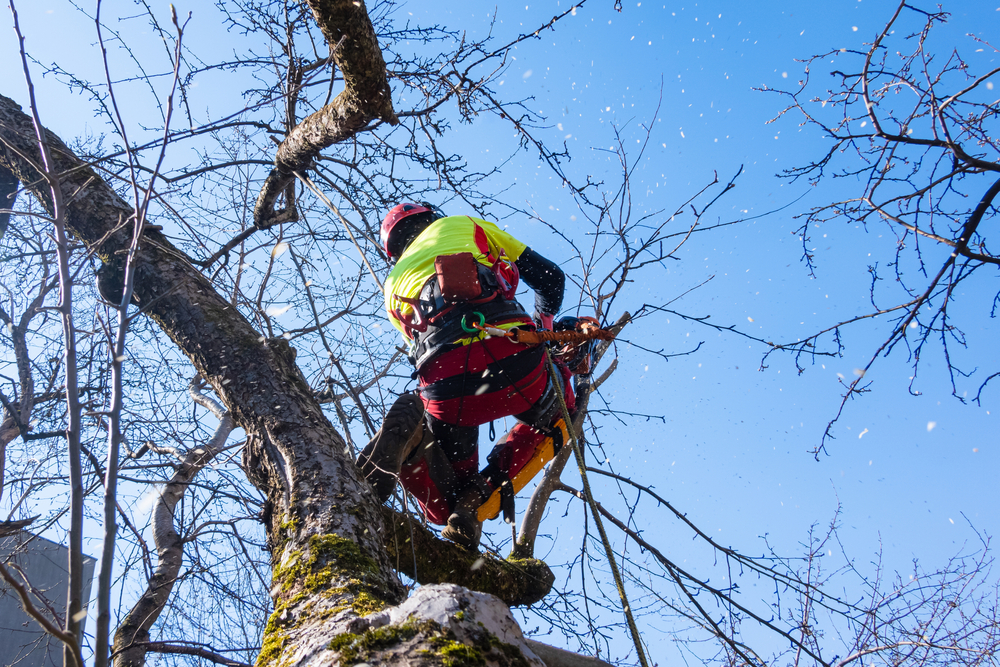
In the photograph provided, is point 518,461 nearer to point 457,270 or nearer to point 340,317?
point 457,270

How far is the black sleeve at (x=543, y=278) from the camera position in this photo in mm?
3475

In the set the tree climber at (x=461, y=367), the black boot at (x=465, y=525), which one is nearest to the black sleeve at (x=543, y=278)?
the tree climber at (x=461, y=367)

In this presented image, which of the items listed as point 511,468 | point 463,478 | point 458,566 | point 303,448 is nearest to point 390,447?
point 303,448

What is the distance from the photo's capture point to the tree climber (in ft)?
9.66

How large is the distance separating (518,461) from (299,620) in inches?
79.2

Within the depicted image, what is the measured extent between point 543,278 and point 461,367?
2.63 ft

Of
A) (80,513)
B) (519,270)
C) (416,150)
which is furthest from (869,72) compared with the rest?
(80,513)

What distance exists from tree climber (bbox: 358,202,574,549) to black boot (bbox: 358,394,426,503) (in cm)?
1

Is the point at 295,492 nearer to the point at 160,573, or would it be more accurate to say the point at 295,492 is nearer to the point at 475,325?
the point at 475,325

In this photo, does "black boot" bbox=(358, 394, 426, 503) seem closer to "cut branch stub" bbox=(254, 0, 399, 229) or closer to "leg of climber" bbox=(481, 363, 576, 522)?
"leg of climber" bbox=(481, 363, 576, 522)

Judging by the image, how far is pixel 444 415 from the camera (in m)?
3.12

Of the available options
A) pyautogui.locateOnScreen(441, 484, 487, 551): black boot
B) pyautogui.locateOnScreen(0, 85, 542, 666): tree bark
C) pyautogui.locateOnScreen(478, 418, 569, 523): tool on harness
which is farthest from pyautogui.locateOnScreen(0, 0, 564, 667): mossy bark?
pyautogui.locateOnScreen(478, 418, 569, 523): tool on harness

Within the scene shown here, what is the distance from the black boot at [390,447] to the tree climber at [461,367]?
0.4 inches

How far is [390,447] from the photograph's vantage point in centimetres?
259
